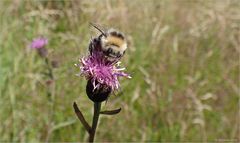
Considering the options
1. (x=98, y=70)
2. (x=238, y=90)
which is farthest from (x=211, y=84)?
(x=98, y=70)

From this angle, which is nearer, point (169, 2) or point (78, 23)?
point (78, 23)

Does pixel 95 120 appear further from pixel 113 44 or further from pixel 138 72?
pixel 138 72

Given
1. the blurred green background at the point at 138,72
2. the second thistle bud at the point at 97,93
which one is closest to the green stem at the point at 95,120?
the second thistle bud at the point at 97,93

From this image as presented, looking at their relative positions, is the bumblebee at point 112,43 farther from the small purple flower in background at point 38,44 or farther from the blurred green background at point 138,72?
the small purple flower in background at point 38,44

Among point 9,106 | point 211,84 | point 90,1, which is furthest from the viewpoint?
point 90,1

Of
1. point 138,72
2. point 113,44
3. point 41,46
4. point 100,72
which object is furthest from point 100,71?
point 138,72

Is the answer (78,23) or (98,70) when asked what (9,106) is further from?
(98,70)

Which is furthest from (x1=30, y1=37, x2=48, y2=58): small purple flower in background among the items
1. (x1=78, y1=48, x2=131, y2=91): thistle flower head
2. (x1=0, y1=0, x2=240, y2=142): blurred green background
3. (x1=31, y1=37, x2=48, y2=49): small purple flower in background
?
(x1=78, y1=48, x2=131, y2=91): thistle flower head
